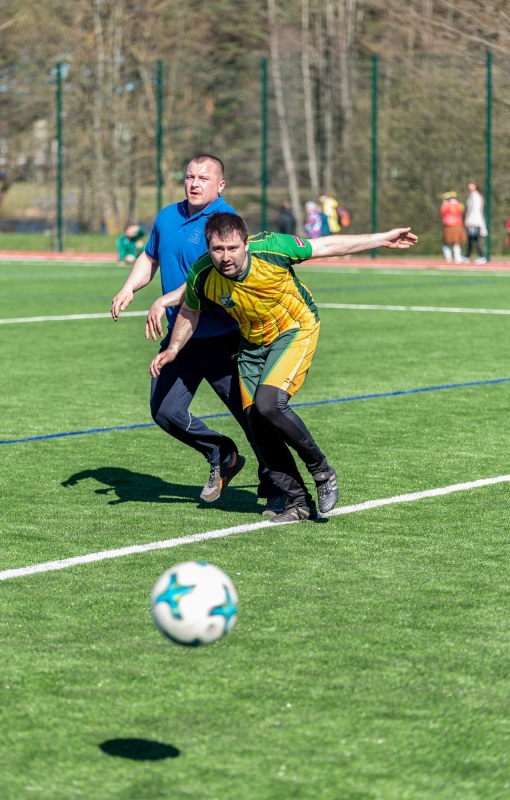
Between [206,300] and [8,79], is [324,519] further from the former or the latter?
[8,79]

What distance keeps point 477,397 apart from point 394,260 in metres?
27.4

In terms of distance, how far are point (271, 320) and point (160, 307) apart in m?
0.62

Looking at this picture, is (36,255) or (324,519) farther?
(36,255)

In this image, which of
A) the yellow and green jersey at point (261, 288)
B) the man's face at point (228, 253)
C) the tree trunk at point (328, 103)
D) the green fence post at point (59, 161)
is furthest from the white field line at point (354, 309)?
the tree trunk at point (328, 103)

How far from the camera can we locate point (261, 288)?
6980mm

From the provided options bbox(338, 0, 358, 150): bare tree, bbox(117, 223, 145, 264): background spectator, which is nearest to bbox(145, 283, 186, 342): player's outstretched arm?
bbox(117, 223, 145, 264): background spectator

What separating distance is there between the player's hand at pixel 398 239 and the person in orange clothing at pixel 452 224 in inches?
1131

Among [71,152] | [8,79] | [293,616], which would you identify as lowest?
[293,616]

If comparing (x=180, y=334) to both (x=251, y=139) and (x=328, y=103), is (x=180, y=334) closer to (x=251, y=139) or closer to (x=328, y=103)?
(x=328, y=103)

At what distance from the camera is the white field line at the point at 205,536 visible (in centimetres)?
642

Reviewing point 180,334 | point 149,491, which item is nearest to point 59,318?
point 149,491

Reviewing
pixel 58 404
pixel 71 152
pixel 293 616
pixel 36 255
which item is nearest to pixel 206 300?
pixel 293 616

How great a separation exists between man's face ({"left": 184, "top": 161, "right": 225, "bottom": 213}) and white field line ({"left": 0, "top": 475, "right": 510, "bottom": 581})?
182 centimetres

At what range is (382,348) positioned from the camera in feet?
54.6
